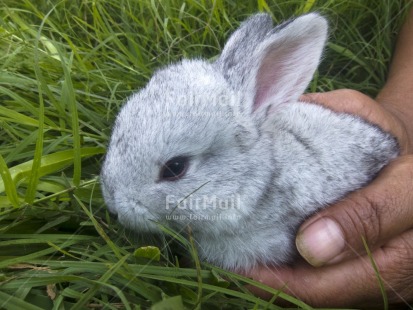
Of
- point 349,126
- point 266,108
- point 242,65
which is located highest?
point 242,65

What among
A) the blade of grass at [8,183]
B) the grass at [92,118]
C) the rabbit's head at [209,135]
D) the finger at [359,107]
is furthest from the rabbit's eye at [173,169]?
the finger at [359,107]

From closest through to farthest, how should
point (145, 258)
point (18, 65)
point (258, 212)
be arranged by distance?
point (145, 258) < point (258, 212) < point (18, 65)

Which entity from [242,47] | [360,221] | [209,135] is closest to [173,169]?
[209,135]

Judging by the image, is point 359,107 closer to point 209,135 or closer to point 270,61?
point 270,61

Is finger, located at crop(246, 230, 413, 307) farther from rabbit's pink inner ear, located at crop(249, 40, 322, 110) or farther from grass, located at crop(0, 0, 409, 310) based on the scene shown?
rabbit's pink inner ear, located at crop(249, 40, 322, 110)

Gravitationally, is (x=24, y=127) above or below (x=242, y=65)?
below

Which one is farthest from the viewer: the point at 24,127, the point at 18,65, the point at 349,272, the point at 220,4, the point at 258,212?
the point at 220,4

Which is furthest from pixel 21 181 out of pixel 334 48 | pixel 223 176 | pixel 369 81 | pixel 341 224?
pixel 369 81

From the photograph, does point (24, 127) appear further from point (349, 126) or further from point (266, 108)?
point (349, 126)

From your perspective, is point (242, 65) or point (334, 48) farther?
point (334, 48)
